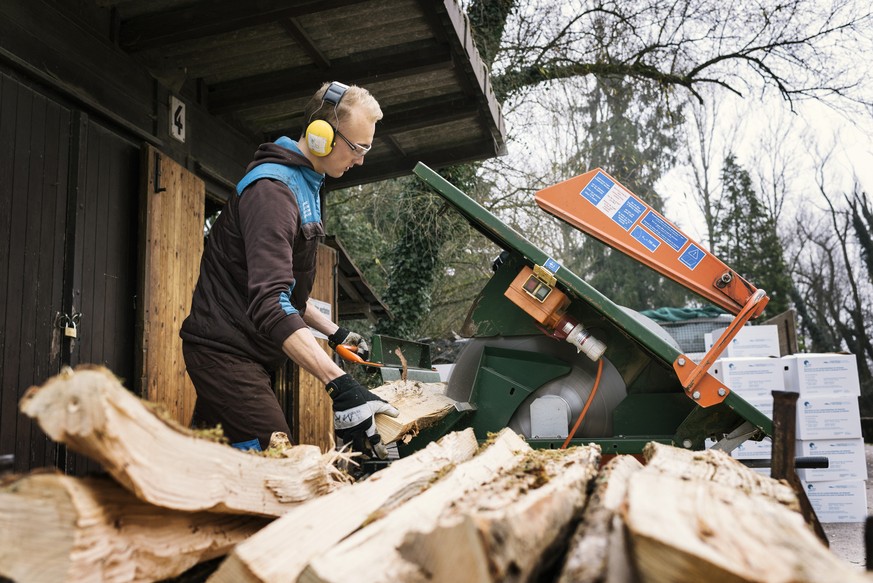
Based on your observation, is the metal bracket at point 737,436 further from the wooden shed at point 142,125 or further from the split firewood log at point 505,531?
the wooden shed at point 142,125

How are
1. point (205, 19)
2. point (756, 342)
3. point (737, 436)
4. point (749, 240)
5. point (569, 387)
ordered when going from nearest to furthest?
point (737, 436)
point (569, 387)
point (205, 19)
point (756, 342)
point (749, 240)

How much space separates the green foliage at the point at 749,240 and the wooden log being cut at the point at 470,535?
73.0 ft

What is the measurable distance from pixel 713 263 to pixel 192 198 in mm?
3908

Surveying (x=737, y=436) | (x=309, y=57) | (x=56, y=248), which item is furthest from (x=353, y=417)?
(x=309, y=57)

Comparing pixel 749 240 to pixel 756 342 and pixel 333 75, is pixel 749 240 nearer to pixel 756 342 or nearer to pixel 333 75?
pixel 756 342

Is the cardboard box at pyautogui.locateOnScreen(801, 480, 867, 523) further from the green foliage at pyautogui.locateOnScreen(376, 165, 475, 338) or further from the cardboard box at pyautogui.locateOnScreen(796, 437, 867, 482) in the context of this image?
the green foliage at pyautogui.locateOnScreen(376, 165, 475, 338)

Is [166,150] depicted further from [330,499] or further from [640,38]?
[640,38]

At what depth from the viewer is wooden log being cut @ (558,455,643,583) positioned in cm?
130

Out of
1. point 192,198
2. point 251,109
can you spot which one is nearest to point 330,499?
point 192,198

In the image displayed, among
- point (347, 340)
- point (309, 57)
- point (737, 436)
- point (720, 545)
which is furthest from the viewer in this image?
point (309, 57)

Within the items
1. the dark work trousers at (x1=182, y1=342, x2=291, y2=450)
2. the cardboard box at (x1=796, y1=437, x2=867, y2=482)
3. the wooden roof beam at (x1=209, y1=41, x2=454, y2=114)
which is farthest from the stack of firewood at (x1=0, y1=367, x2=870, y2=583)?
the cardboard box at (x1=796, y1=437, x2=867, y2=482)

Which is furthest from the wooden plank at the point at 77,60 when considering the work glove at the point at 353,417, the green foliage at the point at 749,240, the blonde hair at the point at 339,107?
the green foliage at the point at 749,240

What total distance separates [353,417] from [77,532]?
134 centimetres

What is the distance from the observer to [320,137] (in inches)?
122
